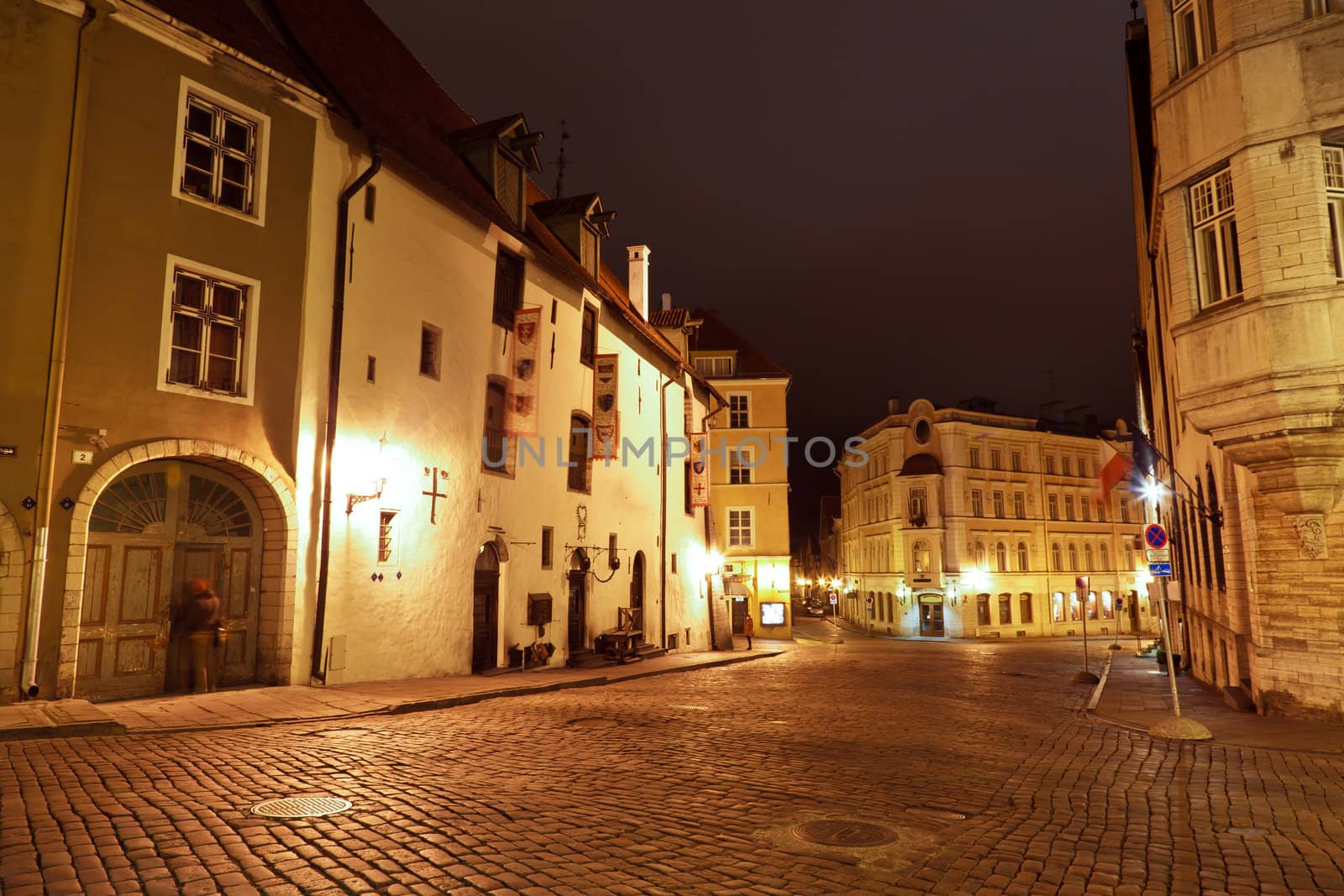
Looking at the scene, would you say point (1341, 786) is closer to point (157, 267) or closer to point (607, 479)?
point (157, 267)

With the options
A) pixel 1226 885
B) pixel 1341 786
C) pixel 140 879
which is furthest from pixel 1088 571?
pixel 140 879

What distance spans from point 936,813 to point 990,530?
159 ft

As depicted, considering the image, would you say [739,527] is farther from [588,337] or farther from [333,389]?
[333,389]

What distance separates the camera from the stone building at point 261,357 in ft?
36.3

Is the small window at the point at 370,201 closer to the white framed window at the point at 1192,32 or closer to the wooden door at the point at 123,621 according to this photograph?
the wooden door at the point at 123,621

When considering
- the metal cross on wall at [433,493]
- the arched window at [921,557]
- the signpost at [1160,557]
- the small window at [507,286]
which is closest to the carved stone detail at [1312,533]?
the signpost at [1160,557]

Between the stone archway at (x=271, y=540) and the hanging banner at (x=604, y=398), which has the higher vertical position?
the hanging banner at (x=604, y=398)

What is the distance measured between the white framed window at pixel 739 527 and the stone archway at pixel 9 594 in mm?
35939

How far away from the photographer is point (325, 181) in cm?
1477

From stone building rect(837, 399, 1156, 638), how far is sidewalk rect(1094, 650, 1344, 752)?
2968cm

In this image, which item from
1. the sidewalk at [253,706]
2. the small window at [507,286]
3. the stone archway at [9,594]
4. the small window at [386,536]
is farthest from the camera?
the small window at [507,286]

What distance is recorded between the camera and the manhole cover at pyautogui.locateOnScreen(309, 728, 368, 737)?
10.1 m

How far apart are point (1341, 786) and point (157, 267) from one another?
15.4 metres

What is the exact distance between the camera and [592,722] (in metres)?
12.1
